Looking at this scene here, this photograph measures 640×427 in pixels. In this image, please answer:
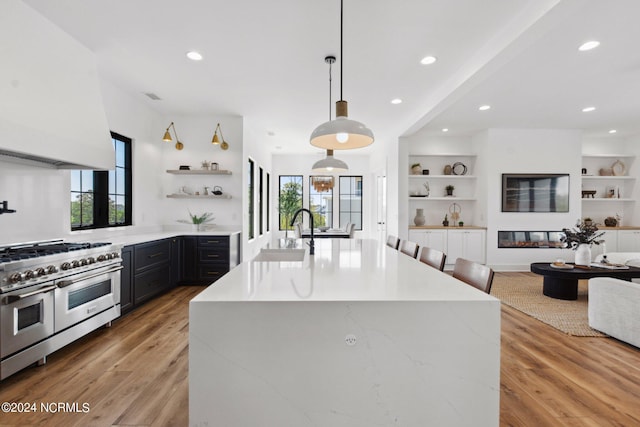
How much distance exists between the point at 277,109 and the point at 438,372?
181 inches

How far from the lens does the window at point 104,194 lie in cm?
366

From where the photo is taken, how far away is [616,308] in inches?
113

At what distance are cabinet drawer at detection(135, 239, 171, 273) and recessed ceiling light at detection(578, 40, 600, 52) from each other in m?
4.96

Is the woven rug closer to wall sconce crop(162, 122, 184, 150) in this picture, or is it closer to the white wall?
the white wall

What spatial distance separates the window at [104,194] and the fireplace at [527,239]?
21.3 feet

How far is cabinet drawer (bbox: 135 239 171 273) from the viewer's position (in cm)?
369

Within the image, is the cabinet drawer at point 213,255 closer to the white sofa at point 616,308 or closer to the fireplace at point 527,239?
the white sofa at point 616,308

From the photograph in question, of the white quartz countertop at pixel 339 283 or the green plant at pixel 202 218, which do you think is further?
the green plant at pixel 202 218

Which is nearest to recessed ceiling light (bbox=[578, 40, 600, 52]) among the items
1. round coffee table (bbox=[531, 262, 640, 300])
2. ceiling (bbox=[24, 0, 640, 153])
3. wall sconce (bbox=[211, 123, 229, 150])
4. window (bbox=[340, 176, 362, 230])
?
ceiling (bbox=[24, 0, 640, 153])

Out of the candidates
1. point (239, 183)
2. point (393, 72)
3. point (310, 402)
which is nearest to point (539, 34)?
A: point (393, 72)

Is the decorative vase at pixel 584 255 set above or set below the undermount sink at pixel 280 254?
below

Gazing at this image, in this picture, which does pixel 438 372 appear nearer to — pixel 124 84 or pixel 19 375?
pixel 19 375

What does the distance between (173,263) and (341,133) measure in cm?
352

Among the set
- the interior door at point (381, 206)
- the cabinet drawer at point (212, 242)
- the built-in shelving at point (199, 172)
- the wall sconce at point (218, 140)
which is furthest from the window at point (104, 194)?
the interior door at point (381, 206)
